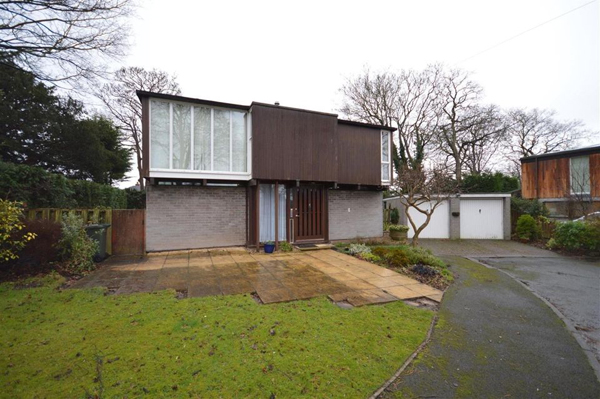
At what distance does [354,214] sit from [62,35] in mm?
11344

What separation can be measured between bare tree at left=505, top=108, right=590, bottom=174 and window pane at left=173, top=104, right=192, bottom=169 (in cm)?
2571

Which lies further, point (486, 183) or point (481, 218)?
point (486, 183)

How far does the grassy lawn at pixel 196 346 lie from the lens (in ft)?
7.53

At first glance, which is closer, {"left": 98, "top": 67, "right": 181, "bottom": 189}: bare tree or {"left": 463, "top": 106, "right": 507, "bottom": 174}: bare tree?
{"left": 98, "top": 67, "right": 181, "bottom": 189}: bare tree

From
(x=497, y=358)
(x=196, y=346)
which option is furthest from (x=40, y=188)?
(x=497, y=358)

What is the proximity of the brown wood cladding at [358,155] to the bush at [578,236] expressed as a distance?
7351 mm

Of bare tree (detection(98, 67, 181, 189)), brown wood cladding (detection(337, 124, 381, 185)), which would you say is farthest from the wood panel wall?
bare tree (detection(98, 67, 181, 189))

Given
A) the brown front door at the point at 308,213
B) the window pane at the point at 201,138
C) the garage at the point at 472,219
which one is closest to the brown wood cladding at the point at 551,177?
the garage at the point at 472,219

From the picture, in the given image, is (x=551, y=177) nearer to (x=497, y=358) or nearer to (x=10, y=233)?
(x=497, y=358)

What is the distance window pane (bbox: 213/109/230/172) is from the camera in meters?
8.72

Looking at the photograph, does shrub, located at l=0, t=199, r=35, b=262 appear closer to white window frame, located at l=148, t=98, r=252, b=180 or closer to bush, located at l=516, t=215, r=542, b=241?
white window frame, located at l=148, t=98, r=252, b=180

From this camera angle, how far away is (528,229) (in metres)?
12.4

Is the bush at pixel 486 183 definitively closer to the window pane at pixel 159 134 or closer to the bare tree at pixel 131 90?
the window pane at pixel 159 134

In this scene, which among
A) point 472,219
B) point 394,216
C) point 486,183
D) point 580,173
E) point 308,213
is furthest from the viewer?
point 486,183
